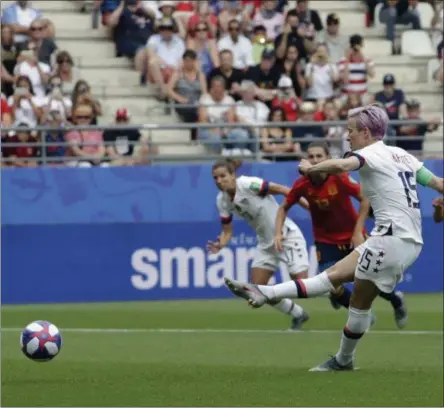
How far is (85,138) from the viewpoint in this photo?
911 inches

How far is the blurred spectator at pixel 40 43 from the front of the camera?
80.1ft

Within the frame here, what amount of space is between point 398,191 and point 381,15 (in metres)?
16.9

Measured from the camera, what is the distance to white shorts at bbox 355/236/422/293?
11.5 metres

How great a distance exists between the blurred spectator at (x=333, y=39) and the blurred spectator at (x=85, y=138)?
519 cm

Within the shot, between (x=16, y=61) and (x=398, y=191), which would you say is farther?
(x=16, y=61)

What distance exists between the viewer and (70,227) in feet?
71.6

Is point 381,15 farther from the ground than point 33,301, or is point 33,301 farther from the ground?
point 381,15

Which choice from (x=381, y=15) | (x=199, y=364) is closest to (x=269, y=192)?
(x=199, y=364)

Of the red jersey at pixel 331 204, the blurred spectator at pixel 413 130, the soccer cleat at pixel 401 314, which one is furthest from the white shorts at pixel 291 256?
the blurred spectator at pixel 413 130

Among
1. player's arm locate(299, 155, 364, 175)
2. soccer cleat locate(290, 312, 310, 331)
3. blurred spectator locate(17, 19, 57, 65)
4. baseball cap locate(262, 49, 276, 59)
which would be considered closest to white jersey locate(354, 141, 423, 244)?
player's arm locate(299, 155, 364, 175)

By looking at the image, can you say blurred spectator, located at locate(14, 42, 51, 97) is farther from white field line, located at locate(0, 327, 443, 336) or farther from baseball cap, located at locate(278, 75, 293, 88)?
white field line, located at locate(0, 327, 443, 336)

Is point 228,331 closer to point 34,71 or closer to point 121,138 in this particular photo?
point 121,138

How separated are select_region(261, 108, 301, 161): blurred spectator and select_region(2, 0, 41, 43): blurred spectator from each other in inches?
175

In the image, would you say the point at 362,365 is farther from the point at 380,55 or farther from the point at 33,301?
the point at 380,55
